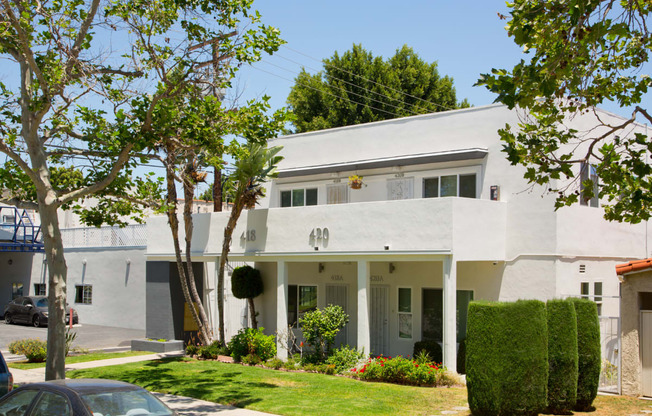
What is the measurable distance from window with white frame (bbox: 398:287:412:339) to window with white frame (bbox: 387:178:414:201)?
275 centimetres

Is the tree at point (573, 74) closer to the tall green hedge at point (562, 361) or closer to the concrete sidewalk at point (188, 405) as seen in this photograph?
the tall green hedge at point (562, 361)

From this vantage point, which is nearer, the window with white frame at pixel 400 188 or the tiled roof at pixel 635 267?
the tiled roof at pixel 635 267

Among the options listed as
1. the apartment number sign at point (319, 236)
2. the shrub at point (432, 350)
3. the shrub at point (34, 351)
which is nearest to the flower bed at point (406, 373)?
the shrub at point (432, 350)

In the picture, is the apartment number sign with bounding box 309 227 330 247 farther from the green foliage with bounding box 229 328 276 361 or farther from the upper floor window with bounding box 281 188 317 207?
A: the upper floor window with bounding box 281 188 317 207

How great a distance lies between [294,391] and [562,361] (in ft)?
19.5

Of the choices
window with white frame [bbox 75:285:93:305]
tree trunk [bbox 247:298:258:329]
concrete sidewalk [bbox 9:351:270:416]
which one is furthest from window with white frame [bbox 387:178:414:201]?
window with white frame [bbox 75:285:93:305]

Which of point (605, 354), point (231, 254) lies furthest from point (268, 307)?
point (605, 354)

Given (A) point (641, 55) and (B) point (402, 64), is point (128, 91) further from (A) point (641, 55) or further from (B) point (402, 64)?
(B) point (402, 64)

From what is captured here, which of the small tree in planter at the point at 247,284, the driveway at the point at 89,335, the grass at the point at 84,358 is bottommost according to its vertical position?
the driveway at the point at 89,335

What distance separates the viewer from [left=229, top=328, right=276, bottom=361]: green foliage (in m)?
20.3

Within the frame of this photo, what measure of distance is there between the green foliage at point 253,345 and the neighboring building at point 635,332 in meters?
9.57

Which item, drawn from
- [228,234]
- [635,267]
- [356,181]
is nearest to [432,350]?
[635,267]

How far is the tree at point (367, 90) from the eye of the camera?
41.1 m

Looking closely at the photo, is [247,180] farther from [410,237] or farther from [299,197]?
[410,237]
